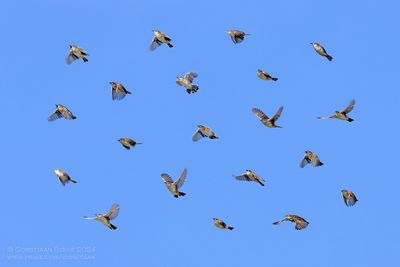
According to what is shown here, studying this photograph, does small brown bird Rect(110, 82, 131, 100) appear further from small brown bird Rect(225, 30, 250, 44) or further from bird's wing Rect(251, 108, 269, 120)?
bird's wing Rect(251, 108, 269, 120)

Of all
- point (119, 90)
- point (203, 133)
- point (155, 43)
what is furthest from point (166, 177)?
point (155, 43)

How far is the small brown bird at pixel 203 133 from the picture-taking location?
2340 inches

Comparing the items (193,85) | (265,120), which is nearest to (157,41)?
(193,85)

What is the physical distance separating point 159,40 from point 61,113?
5.59 metres

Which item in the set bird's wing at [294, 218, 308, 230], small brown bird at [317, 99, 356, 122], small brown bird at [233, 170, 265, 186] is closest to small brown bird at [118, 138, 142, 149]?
small brown bird at [233, 170, 265, 186]

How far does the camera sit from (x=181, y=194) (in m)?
54.6

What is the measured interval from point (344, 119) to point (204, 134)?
650 cm

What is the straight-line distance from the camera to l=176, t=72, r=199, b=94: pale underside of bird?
196ft

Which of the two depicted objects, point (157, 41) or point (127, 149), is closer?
point (127, 149)

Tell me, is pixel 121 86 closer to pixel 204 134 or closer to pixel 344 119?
pixel 204 134

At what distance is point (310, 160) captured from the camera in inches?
2312

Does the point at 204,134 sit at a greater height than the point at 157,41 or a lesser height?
lesser

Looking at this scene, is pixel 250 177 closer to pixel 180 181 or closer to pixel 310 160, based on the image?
pixel 310 160

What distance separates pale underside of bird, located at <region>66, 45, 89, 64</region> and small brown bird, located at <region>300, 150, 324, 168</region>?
10.7 metres
